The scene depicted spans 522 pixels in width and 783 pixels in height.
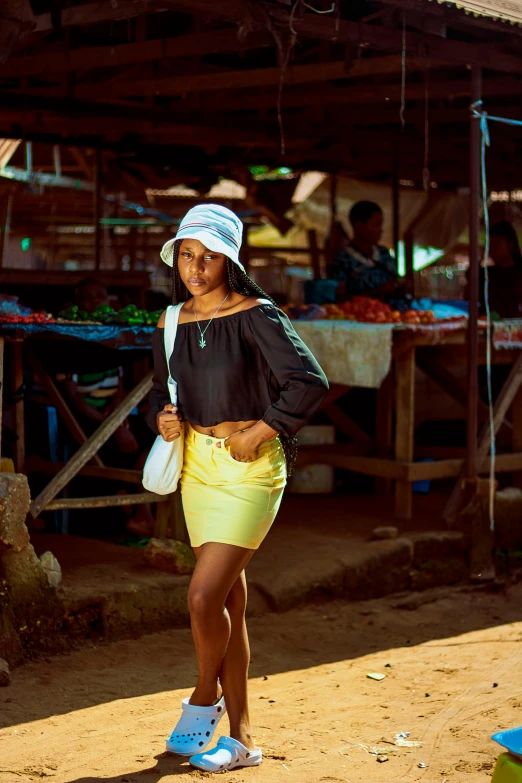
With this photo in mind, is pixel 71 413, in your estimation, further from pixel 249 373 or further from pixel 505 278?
pixel 505 278

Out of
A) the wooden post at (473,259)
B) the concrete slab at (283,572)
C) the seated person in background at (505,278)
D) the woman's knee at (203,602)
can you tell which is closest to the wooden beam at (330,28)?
the wooden post at (473,259)

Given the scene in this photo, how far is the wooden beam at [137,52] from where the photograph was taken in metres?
6.61

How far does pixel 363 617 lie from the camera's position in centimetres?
633

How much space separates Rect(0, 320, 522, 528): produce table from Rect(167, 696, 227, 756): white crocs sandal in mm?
2268

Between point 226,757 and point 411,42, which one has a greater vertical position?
point 411,42

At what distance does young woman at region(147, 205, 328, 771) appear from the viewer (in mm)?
3543

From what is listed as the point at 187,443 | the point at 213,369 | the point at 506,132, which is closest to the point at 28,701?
the point at 187,443

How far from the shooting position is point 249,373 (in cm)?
368

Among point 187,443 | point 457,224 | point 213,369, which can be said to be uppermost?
point 457,224

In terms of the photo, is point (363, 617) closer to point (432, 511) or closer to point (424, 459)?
point (432, 511)

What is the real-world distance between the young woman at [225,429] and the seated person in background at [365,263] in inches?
194

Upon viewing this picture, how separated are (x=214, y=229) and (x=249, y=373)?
20.6 inches

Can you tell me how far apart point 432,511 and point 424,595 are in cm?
122

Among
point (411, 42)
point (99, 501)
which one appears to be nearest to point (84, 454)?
point (99, 501)
